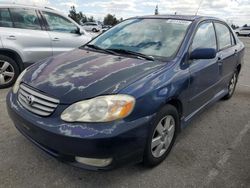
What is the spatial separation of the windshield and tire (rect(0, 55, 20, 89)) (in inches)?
85.3

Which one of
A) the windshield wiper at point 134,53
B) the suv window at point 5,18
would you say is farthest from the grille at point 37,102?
the suv window at point 5,18

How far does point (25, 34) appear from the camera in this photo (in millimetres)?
5254

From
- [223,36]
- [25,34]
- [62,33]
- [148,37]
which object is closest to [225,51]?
[223,36]

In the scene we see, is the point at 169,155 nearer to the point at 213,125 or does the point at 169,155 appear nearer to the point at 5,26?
the point at 213,125

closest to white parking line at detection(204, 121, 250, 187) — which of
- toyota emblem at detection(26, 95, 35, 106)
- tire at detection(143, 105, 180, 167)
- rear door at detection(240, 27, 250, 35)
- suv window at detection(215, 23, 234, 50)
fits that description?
tire at detection(143, 105, 180, 167)

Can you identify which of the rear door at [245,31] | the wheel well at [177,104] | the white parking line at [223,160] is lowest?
the rear door at [245,31]

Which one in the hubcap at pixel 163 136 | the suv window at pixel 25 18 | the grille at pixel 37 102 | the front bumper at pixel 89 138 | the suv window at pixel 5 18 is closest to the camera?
the front bumper at pixel 89 138

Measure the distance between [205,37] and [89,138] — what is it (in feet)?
7.69

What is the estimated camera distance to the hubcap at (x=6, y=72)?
504 cm

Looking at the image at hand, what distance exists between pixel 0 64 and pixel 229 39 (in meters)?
4.25

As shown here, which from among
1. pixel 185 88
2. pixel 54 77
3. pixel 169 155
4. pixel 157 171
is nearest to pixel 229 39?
pixel 185 88

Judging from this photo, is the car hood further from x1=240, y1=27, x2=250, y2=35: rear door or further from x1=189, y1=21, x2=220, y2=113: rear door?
x1=240, y1=27, x2=250, y2=35: rear door

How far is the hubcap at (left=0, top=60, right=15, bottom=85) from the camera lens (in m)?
5.04

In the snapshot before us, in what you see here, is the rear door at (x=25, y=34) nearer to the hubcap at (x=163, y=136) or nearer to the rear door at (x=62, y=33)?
the rear door at (x=62, y=33)
